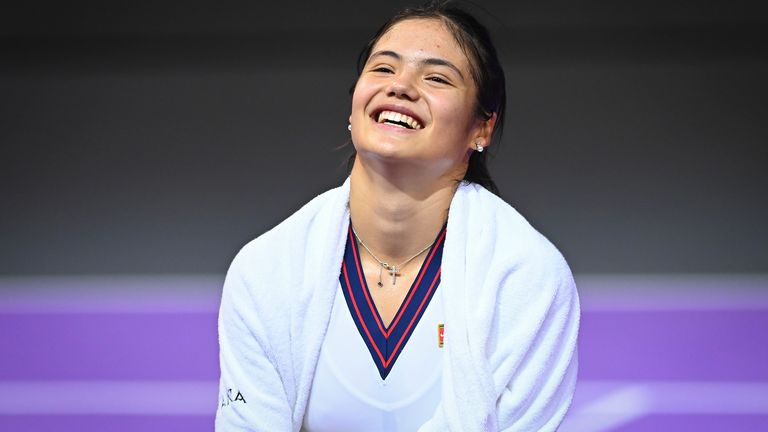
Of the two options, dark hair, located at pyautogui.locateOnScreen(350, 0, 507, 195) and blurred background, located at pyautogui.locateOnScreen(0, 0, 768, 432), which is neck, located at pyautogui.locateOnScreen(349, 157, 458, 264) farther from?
blurred background, located at pyautogui.locateOnScreen(0, 0, 768, 432)

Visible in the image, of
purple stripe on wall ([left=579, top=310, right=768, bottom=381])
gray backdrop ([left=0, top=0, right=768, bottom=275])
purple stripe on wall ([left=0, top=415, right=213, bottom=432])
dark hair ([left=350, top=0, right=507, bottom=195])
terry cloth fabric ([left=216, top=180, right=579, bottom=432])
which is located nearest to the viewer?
terry cloth fabric ([left=216, top=180, right=579, bottom=432])

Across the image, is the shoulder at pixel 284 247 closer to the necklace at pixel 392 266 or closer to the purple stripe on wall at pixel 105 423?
the necklace at pixel 392 266

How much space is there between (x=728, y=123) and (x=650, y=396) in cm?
118

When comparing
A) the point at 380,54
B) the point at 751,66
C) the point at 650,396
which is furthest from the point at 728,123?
the point at 380,54

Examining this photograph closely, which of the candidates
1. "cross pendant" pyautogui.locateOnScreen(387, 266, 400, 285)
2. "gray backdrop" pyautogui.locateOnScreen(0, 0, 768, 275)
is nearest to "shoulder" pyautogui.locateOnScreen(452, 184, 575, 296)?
"cross pendant" pyautogui.locateOnScreen(387, 266, 400, 285)

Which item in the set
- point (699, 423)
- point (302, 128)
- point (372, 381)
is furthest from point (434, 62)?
point (302, 128)

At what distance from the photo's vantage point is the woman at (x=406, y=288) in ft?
5.25

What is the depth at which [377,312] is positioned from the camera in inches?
65.5

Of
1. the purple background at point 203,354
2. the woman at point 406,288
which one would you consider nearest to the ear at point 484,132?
the woman at point 406,288

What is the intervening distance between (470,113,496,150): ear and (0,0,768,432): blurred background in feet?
3.01

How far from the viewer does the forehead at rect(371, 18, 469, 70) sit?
5.44 ft

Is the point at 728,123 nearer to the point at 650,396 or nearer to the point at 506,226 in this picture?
the point at 650,396

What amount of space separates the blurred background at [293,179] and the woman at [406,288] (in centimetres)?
84

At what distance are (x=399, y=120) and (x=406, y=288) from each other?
0.79 ft
